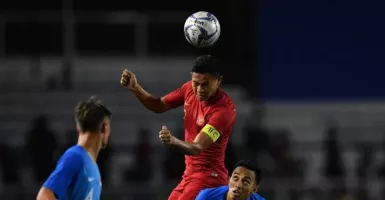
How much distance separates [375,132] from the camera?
18156mm

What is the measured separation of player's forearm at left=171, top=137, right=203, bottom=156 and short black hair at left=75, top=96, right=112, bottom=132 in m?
0.90

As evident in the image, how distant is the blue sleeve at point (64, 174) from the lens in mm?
7586

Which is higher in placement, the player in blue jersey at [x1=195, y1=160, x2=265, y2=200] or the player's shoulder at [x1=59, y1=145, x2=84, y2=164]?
the player's shoulder at [x1=59, y1=145, x2=84, y2=164]

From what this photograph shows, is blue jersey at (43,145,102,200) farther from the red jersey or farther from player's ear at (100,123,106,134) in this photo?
the red jersey

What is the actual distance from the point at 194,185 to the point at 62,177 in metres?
2.13

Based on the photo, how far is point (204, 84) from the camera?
30.3 ft

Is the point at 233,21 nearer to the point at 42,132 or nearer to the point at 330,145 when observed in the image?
the point at 330,145

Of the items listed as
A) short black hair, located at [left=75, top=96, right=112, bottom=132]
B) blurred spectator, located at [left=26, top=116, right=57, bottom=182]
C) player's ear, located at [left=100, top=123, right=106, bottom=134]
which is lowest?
blurred spectator, located at [left=26, top=116, right=57, bottom=182]

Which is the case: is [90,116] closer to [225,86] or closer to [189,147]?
[189,147]

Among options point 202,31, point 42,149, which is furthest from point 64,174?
point 42,149

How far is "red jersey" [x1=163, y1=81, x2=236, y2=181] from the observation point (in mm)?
9391

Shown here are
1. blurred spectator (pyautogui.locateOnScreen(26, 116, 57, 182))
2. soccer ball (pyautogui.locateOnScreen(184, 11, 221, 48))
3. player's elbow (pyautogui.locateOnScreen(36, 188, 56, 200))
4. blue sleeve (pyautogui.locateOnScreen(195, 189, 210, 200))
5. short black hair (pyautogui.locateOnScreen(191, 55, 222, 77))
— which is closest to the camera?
player's elbow (pyautogui.locateOnScreen(36, 188, 56, 200))

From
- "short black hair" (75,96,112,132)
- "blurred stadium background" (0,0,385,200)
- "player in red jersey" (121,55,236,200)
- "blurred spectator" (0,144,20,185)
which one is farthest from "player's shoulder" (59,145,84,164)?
"blurred spectator" (0,144,20,185)

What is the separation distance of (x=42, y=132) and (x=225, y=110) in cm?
617
